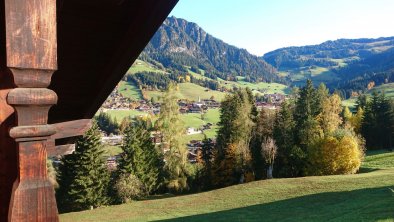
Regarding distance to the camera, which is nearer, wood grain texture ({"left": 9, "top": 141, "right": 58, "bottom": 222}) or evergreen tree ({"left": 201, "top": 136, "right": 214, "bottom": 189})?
wood grain texture ({"left": 9, "top": 141, "right": 58, "bottom": 222})

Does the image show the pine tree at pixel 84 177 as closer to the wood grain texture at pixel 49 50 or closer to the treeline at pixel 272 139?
the treeline at pixel 272 139

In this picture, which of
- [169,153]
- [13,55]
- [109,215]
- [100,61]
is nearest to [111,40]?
[100,61]

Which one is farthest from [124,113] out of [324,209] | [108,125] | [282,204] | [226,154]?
[324,209]

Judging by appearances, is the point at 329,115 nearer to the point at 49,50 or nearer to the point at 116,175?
the point at 116,175

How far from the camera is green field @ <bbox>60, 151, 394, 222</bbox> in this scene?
19361mm

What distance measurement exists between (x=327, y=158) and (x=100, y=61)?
131ft

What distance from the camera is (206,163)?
160ft

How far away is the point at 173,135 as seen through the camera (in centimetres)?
4147

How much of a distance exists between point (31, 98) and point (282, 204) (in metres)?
26.7

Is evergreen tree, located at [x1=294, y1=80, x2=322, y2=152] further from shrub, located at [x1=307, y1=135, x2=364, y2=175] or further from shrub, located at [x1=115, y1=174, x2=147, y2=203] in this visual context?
shrub, located at [x1=115, y1=174, x2=147, y2=203]

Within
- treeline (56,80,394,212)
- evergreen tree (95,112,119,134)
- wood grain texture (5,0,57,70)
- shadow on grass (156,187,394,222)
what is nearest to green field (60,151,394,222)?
shadow on grass (156,187,394,222)

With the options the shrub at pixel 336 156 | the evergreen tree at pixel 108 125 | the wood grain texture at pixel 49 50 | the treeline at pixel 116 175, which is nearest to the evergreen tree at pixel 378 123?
the shrub at pixel 336 156

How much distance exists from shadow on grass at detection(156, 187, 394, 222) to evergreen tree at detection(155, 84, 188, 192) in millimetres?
15509

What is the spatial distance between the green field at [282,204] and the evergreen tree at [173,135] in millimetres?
6026
